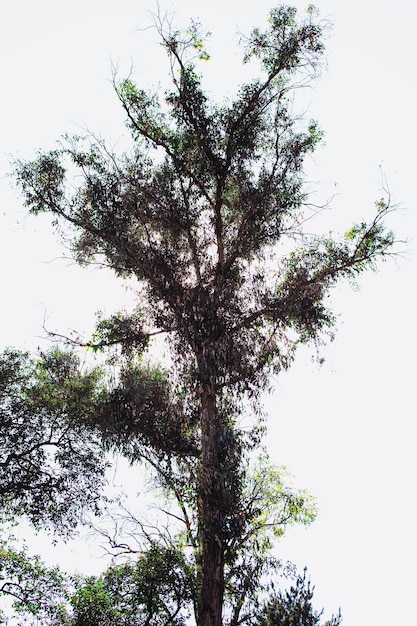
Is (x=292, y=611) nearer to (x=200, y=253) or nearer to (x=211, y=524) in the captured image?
(x=211, y=524)

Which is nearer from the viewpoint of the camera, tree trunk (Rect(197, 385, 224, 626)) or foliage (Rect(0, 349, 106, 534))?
tree trunk (Rect(197, 385, 224, 626))

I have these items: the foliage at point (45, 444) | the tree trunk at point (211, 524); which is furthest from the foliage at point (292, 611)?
the foliage at point (45, 444)

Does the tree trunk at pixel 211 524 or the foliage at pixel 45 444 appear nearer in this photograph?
the tree trunk at pixel 211 524

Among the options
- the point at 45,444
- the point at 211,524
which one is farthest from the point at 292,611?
the point at 45,444

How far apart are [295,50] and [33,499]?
13.4 meters

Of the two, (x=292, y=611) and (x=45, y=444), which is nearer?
(x=292, y=611)

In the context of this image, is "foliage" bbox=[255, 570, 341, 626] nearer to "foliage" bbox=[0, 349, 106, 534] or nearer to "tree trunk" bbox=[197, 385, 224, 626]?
"tree trunk" bbox=[197, 385, 224, 626]

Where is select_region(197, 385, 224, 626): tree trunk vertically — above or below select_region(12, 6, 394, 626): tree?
below

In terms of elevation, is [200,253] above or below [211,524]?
above

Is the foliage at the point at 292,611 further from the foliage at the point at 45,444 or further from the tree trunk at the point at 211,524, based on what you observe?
the foliage at the point at 45,444

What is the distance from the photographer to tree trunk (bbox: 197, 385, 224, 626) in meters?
7.77

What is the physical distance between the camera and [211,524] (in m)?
8.44

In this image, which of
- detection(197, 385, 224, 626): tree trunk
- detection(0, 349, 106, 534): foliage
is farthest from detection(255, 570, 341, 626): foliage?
detection(0, 349, 106, 534): foliage

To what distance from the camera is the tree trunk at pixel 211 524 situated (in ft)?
25.5
